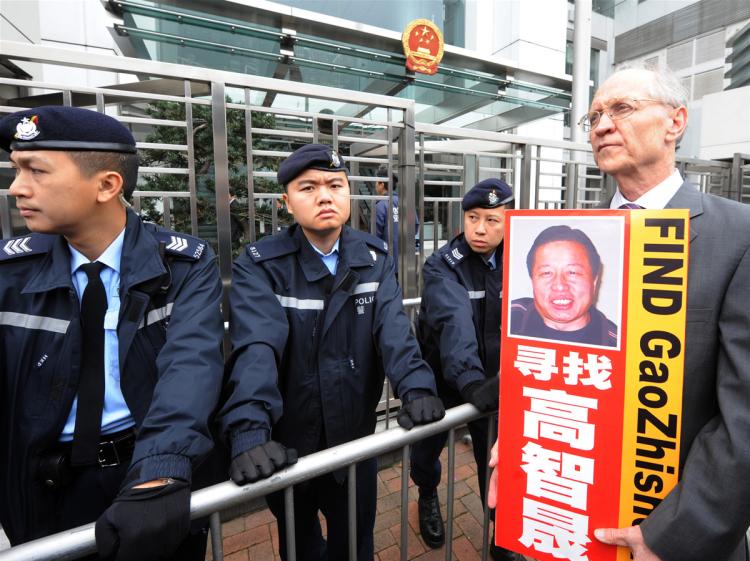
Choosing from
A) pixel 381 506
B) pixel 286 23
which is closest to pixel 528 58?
pixel 286 23

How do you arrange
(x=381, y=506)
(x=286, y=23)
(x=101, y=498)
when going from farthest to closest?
(x=286, y=23) → (x=381, y=506) → (x=101, y=498)

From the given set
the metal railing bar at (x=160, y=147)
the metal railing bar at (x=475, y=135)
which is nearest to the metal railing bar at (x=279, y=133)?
the metal railing bar at (x=160, y=147)

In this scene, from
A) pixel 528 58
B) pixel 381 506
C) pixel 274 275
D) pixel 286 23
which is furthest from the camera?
pixel 528 58

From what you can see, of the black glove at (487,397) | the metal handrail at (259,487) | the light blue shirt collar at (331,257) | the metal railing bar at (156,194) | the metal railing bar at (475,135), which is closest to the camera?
the metal handrail at (259,487)

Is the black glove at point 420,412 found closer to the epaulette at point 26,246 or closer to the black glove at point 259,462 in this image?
the black glove at point 259,462

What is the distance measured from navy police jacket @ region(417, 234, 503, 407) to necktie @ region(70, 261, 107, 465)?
1388 mm

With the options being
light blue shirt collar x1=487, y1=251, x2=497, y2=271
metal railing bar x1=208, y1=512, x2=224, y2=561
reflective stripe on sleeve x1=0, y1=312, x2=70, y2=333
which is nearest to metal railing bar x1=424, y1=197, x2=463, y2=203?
light blue shirt collar x1=487, y1=251, x2=497, y2=271

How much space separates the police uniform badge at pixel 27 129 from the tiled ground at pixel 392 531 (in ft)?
7.81

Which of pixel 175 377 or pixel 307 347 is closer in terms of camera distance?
pixel 175 377

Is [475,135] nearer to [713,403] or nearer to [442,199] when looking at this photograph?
[442,199]

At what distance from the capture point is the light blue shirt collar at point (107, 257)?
1419mm

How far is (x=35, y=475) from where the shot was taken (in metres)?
1.31

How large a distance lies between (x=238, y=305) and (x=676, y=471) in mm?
1465

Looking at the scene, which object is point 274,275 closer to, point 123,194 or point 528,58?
point 123,194
